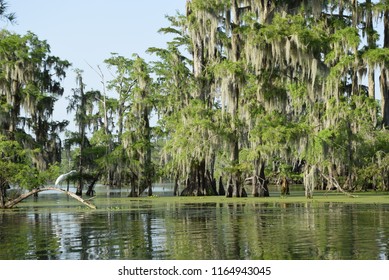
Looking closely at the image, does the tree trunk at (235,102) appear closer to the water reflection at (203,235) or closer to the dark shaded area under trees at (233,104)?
the dark shaded area under trees at (233,104)

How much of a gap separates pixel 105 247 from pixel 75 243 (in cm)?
124

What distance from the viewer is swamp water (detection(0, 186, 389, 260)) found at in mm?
14445

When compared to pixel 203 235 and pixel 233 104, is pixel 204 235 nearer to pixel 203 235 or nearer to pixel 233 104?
pixel 203 235

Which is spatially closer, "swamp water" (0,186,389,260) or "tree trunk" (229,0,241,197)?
"swamp water" (0,186,389,260)

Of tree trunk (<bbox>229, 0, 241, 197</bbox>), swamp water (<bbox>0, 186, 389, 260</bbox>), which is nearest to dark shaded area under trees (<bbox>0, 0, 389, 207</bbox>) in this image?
tree trunk (<bbox>229, 0, 241, 197</bbox>)

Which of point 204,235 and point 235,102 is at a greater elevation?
point 235,102

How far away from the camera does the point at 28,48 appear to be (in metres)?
48.2

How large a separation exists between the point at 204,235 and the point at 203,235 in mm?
26

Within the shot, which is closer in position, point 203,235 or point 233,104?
point 203,235

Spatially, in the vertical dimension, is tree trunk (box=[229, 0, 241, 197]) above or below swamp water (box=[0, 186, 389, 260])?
above

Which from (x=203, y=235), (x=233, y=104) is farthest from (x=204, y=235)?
(x=233, y=104)

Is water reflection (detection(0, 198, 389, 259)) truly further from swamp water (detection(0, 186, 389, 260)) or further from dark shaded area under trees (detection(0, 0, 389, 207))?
dark shaded area under trees (detection(0, 0, 389, 207))

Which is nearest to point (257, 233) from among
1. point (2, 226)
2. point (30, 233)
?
point (30, 233)

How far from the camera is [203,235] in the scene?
58.7 ft
